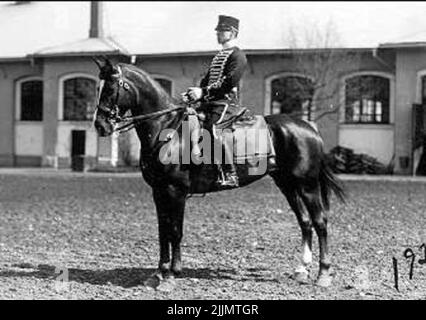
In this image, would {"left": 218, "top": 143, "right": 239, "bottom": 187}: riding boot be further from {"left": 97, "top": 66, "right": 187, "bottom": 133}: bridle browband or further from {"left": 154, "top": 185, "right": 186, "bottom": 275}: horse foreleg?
{"left": 97, "top": 66, "right": 187, "bottom": 133}: bridle browband

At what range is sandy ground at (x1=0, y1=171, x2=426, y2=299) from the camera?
21.3 ft

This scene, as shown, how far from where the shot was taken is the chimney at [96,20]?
29.8m

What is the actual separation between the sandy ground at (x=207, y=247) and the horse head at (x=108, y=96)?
1.61 m

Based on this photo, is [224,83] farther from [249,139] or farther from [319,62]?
[319,62]

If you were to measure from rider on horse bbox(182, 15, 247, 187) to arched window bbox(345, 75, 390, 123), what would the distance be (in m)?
18.5

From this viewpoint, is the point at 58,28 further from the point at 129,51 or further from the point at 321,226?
the point at 321,226

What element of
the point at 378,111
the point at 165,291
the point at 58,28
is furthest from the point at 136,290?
the point at 58,28

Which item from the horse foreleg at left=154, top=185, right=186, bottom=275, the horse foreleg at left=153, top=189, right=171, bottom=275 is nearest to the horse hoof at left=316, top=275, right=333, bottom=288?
the horse foreleg at left=154, top=185, right=186, bottom=275

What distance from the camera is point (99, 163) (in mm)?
27625

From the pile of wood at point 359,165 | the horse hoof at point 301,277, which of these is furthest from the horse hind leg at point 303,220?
the pile of wood at point 359,165

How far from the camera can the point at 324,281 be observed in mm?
6773

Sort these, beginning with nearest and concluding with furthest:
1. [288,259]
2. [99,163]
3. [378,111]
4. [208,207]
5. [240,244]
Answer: [288,259] < [240,244] < [208,207] < [378,111] < [99,163]

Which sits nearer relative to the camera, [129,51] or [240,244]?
[240,244]

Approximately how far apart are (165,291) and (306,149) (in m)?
2.24
